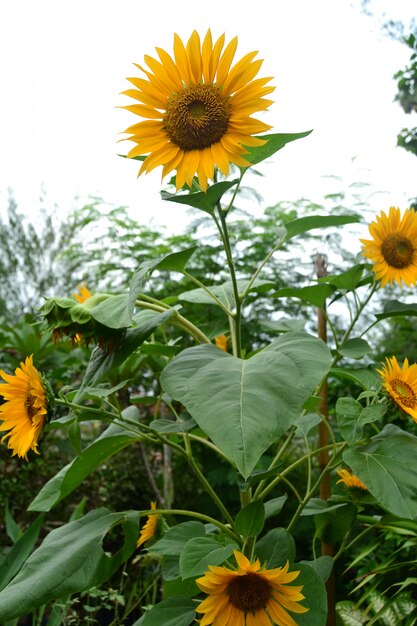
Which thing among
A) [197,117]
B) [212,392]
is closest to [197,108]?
[197,117]

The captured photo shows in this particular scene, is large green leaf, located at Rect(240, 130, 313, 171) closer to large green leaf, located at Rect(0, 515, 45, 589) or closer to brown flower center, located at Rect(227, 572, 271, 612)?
brown flower center, located at Rect(227, 572, 271, 612)

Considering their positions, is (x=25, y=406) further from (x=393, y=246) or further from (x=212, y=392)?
(x=393, y=246)

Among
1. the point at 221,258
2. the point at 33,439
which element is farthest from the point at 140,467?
the point at 33,439

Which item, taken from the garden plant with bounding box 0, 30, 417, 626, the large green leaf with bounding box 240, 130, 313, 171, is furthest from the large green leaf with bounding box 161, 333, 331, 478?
the large green leaf with bounding box 240, 130, 313, 171

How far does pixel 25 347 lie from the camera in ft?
7.68

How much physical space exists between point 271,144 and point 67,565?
583 mm

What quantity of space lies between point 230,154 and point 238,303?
19 cm

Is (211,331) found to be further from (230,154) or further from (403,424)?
(403,424)

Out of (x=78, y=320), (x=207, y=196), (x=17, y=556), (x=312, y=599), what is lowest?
(x=17, y=556)

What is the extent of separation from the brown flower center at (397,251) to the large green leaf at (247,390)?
0.29 m

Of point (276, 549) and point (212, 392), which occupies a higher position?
A: point (212, 392)

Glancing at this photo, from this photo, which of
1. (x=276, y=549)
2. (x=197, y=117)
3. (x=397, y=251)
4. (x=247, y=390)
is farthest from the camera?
(x=397, y=251)

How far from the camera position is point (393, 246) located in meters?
0.92

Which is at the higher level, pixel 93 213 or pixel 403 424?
pixel 93 213
